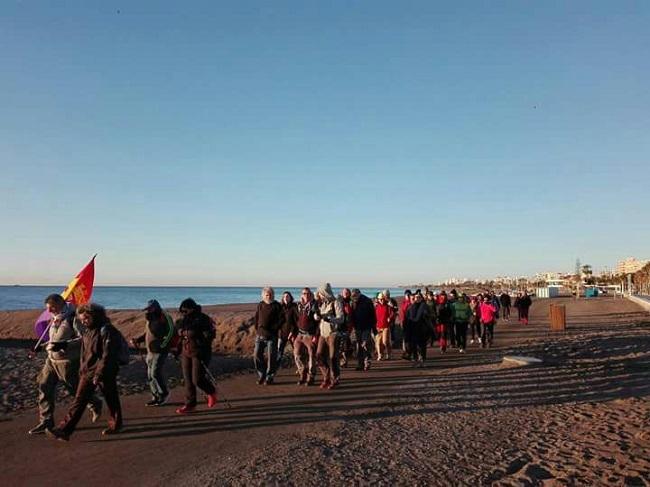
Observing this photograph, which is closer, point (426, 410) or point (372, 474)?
point (372, 474)

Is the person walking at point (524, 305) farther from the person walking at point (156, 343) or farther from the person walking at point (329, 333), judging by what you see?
the person walking at point (156, 343)

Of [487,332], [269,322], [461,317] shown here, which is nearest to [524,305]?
[487,332]

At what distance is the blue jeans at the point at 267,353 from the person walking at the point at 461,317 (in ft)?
22.6

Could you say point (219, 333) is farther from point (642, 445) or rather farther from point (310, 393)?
point (642, 445)

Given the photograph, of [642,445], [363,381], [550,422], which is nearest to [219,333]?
[363,381]

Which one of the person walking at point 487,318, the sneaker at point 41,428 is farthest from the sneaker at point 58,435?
the person walking at point 487,318

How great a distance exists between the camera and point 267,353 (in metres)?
10.6

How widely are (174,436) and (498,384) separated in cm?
625

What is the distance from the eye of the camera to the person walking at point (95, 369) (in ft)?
21.3

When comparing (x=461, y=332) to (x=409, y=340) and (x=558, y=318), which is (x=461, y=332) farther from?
(x=558, y=318)

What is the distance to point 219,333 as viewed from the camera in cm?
1909

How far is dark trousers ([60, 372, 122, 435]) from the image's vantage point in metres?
6.47

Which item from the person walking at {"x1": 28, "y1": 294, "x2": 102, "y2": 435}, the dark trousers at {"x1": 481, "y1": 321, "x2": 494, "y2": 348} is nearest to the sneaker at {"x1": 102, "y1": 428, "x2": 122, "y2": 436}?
the person walking at {"x1": 28, "y1": 294, "x2": 102, "y2": 435}

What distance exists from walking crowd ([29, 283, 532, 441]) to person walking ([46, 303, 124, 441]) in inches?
0.5
